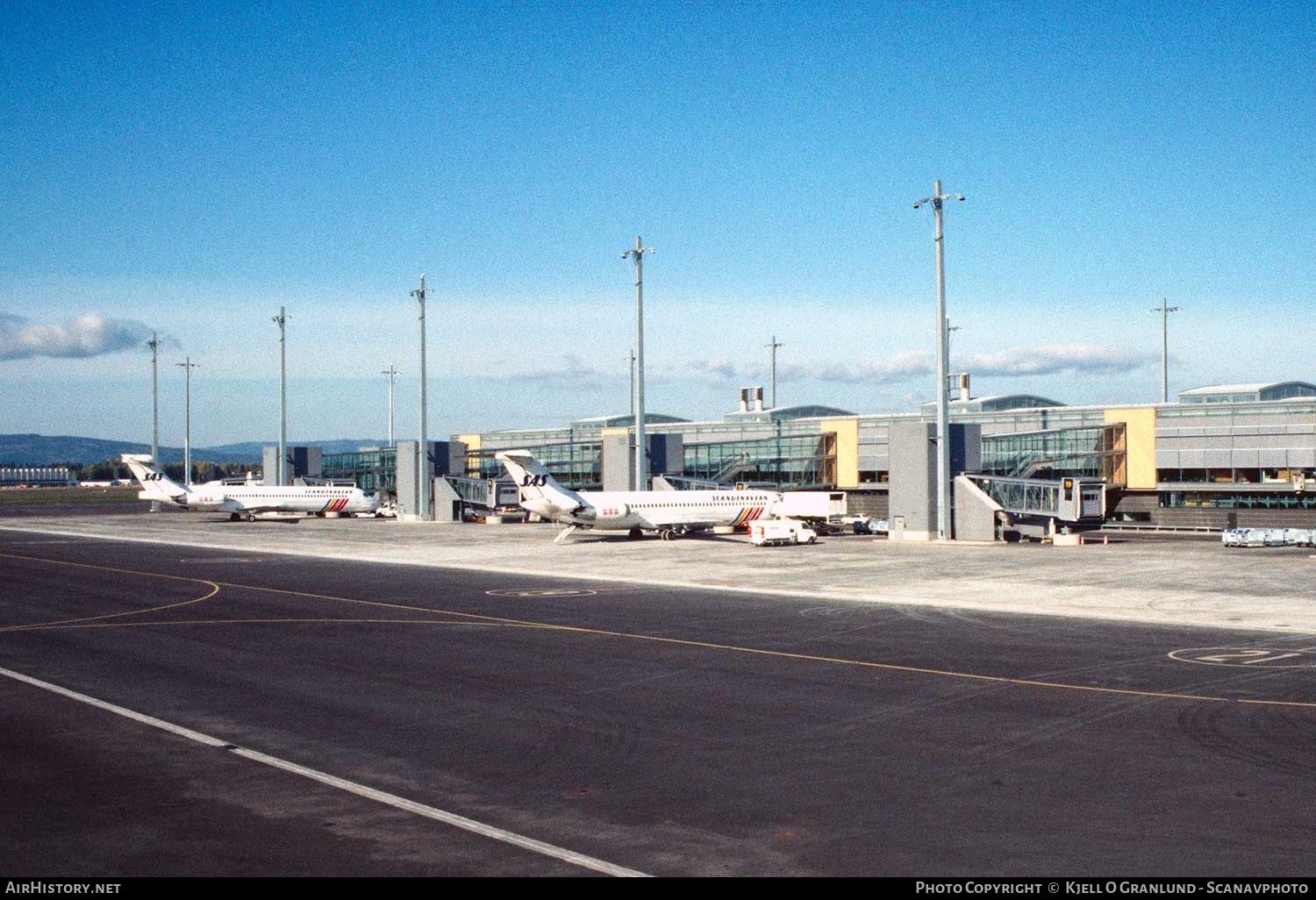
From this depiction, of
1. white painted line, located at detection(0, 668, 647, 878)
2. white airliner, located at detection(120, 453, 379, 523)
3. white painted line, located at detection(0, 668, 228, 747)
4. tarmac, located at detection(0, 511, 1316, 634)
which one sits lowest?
tarmac, located at detection(0, 511, 1316, 634)

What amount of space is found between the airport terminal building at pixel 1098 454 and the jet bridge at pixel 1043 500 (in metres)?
6.18

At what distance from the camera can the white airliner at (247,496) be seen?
103 m

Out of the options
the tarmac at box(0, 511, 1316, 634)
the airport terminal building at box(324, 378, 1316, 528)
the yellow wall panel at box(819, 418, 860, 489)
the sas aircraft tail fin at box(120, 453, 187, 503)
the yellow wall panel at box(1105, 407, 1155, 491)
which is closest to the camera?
the tarmac at box(0, 511, 1316, 634)

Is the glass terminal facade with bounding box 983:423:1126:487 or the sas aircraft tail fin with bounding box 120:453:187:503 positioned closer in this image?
the glass terminal facade with bounding box 983:423:1126:487

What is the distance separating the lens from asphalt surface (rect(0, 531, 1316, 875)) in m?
12.1

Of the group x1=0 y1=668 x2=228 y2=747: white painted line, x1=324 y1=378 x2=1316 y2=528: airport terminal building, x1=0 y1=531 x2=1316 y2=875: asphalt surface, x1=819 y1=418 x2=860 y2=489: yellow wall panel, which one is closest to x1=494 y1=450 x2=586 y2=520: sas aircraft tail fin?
x1=324 y1=378 x2=1316 y2=528: airport terminal building

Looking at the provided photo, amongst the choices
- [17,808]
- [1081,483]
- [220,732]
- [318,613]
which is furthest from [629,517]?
[17,808]

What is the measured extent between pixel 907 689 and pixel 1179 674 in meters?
5.69

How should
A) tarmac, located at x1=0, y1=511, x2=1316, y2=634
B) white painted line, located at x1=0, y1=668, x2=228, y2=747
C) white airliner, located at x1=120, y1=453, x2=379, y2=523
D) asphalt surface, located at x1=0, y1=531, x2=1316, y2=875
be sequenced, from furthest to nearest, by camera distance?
1. white airliner, located at x1=120, y1=453, x2=379, y2=523
2. tarmac, located at x1=0, y1=511, x2=1316, y2=634
3. white painted line, located at x1=0, y1=668, x2=228, y2=747
4. asphalt surface, located at x1=0, y1=531, x2=1316, y2=875

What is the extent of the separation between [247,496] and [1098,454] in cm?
6981

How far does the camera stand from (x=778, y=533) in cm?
6359

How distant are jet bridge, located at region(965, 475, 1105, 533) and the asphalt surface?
32.6 meters

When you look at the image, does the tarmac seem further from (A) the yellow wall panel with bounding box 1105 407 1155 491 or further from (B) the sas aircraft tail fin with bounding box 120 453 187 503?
(B) the sas aircraft tail fin with bounding box 120 453 187 503

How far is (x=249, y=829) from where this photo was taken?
12.9 m
